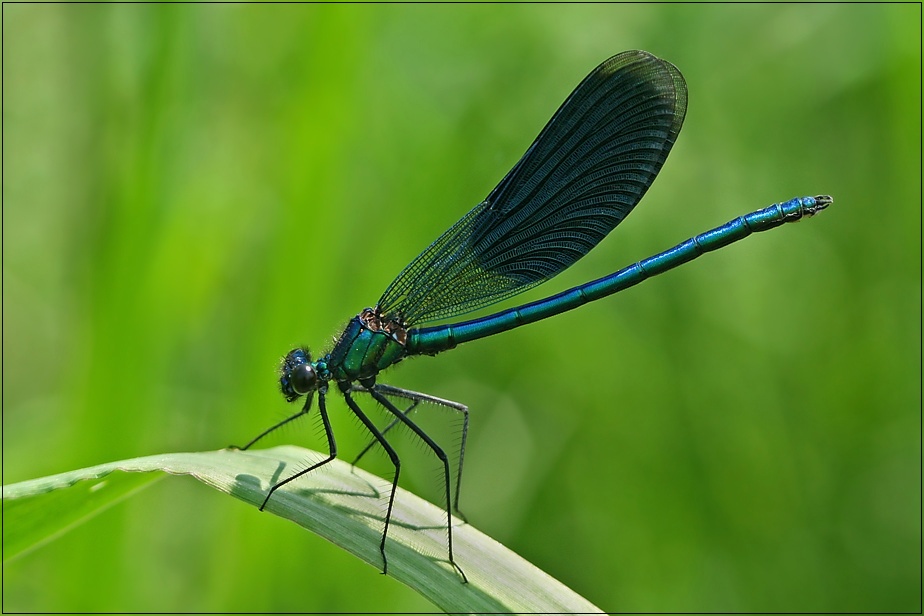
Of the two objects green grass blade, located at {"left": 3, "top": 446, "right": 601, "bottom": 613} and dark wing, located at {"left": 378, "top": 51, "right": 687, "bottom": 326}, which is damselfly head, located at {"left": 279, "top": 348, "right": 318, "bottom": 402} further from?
green grass blade, located at {"left": 3, "top": 446, "right": 601, "bottom": 613}

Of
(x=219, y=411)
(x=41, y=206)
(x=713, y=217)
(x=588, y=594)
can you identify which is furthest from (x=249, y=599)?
(x=41, y=206)

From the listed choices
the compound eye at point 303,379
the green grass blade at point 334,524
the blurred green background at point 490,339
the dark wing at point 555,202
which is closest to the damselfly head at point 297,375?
the compound eye at point 303,379

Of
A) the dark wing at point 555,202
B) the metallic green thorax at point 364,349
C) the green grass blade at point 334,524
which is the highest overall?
the dark wing at point 555,202

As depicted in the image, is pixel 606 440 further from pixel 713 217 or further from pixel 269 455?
pixel 269 455

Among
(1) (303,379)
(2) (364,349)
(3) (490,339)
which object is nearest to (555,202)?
(2) (364,349)

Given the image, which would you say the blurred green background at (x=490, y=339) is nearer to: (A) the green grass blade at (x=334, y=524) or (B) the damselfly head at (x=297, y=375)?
(B) the damselfly head at (x=297, y=375)

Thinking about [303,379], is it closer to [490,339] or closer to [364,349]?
[364,349]

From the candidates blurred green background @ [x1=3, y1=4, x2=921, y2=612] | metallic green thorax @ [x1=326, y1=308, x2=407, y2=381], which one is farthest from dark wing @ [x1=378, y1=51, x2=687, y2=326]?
blurred green background @ [x1=3, y1=4, x2=921, y2=612]
